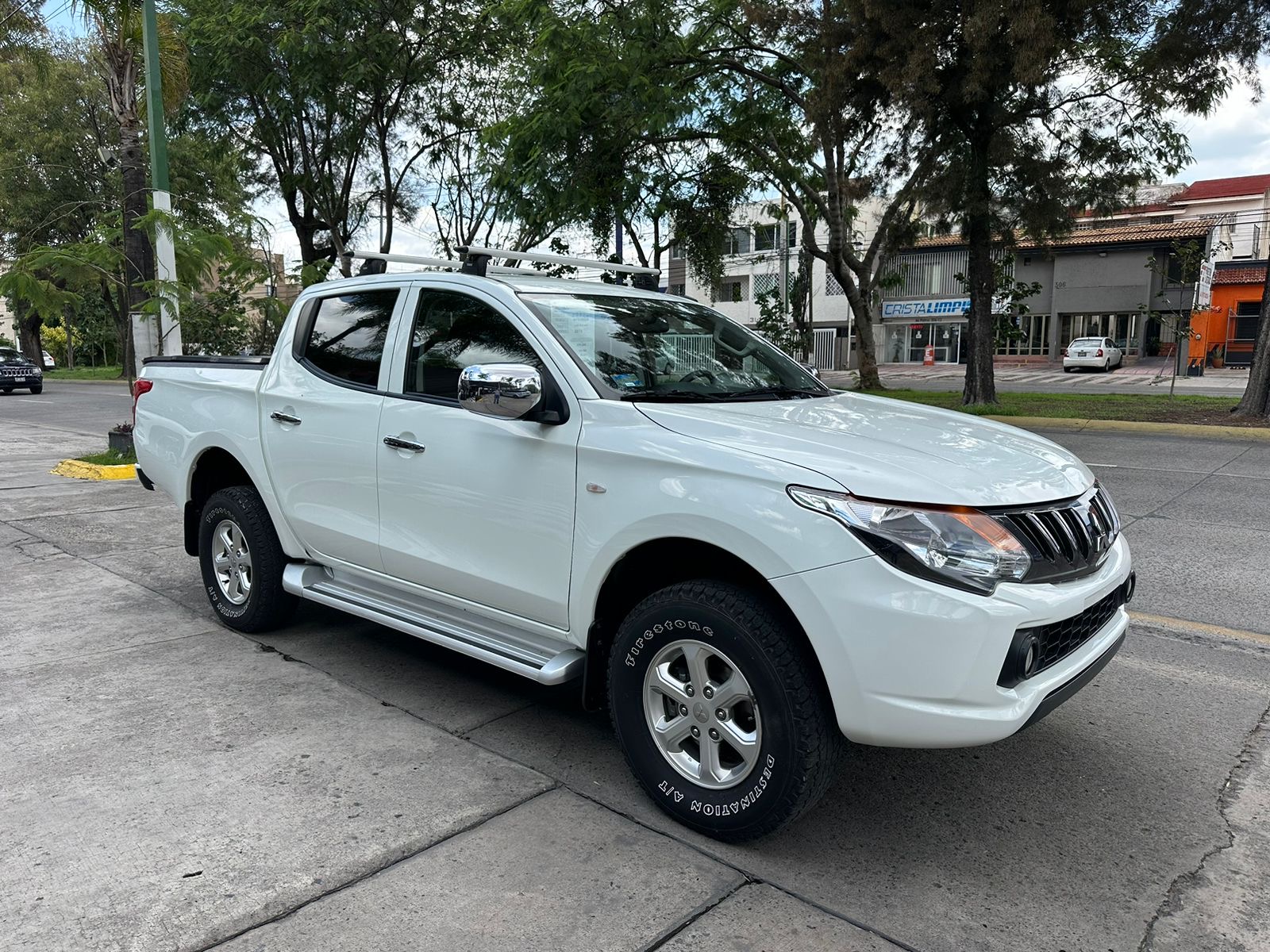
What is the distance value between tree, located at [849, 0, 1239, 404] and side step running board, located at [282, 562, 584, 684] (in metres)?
13.7

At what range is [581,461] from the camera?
3264mm

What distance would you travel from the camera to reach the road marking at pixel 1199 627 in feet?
16.1

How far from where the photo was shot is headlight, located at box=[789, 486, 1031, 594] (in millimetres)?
2586

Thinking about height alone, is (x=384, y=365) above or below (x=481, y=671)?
above

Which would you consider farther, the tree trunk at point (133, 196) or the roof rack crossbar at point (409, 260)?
the tree trunk at point (133, 196)

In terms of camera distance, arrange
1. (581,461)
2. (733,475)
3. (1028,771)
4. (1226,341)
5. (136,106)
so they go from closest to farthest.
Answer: (733,475), (581,461), (1028,771), (136,106), (1226,341)

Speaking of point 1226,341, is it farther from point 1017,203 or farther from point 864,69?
point 864,69

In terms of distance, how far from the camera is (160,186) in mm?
11320

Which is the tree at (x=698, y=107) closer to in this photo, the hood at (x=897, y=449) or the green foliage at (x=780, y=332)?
the green foliage at (x=780, y=332)

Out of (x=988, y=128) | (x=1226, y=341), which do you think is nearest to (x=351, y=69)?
(x=988, y=128)

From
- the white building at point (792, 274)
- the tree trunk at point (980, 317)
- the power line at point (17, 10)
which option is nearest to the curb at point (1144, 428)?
the tree trunk at point (980, 317)

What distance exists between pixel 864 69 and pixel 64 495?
1356 cm

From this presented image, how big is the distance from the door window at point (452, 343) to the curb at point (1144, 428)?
10.9m

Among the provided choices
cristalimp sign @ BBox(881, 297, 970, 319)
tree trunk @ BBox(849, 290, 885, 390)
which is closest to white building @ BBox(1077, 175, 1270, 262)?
cristalimp sign @ BBox(881, 297, 970, 319)
